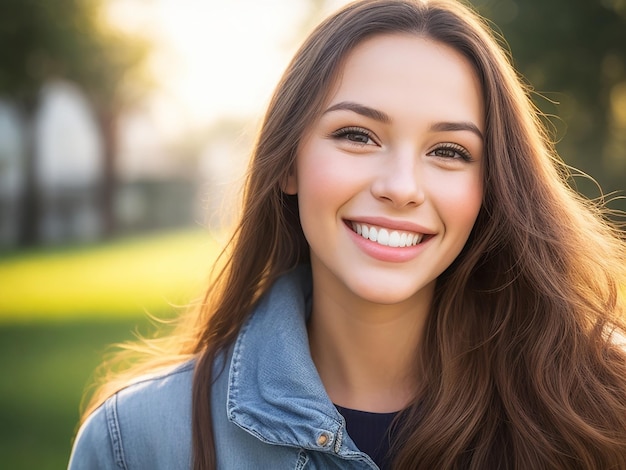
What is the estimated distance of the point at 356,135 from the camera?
242 cm

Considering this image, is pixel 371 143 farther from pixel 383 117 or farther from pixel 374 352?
pixel 374 352

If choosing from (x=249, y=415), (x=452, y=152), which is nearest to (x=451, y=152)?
(x=452, y=152)

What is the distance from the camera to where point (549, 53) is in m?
10.7

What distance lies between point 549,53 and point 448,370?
9.38m

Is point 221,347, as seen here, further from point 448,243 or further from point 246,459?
point 448,243

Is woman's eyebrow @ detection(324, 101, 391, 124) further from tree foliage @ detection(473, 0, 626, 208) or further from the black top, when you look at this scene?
tree foliage @ detection(473, 0, 626, 208)

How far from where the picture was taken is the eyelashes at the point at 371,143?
239 cm

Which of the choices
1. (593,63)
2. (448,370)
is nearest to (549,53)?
(593,63)

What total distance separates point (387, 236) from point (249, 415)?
78cm

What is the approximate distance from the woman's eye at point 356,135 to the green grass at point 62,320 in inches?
37.4

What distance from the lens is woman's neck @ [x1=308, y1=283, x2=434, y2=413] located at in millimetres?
2631

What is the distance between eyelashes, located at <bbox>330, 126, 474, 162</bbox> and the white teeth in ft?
0.94

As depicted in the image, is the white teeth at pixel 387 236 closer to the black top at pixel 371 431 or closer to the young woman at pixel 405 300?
the young woman at pixel 405 300

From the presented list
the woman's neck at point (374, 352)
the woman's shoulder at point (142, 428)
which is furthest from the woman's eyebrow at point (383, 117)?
the woman's shoulder at point (142, 428)
